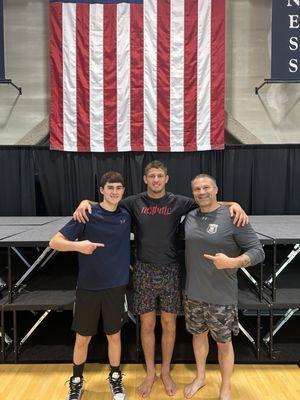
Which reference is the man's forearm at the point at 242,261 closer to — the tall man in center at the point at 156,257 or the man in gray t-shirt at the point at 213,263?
the man in gray t-shirt at the point at 213,263

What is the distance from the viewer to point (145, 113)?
5367 millimetres

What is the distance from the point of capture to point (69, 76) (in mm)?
5332

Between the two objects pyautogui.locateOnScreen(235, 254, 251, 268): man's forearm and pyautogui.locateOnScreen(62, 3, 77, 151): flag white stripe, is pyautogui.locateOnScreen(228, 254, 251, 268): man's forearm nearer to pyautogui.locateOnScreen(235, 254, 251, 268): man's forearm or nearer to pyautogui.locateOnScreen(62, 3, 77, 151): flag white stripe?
pyautogui.locateOnScreen(235, 254, 251, 268): man's forearm

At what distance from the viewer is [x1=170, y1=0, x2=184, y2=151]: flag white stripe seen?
5.23 meters

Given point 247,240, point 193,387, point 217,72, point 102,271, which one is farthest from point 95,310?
point 217,72

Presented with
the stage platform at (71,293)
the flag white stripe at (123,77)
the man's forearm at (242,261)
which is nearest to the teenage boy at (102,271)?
the stage platform at (71,293)

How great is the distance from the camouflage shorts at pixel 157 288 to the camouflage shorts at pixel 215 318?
0.15 m

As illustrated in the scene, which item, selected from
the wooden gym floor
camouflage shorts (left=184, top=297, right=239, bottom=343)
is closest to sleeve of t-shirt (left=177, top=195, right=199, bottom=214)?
camouflage shorts (left=184, top=297, right=239, bottom=343)

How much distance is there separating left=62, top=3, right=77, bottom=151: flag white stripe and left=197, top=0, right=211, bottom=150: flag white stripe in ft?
6.13

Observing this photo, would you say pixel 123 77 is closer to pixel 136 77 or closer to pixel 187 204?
pixel 136 77

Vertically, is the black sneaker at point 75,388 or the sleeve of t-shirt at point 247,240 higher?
the sleeve of t-shirt at point 247,240

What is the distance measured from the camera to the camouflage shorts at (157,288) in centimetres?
292

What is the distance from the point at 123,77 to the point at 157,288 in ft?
11.6

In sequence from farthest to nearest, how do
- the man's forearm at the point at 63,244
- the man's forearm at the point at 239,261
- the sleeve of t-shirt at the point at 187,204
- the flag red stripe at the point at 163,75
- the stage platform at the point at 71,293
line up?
the flag red stripe at the point at 163,75
the stage platform at the point at 71,293
the sleeve of t-shirt at the point at 187,204
the man's forearm at the point at 63,244
the man's forearm at the point at 239,261
